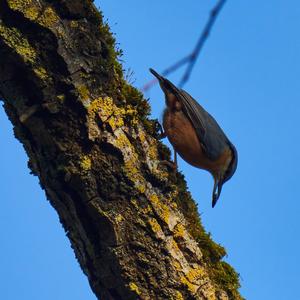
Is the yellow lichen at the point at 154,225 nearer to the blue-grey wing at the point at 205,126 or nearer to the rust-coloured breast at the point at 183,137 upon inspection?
the rust-coloured breast at the point at 183,137

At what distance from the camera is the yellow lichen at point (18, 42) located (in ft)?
9.23

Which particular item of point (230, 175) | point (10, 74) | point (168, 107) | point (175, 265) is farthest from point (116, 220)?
point (230, 175)

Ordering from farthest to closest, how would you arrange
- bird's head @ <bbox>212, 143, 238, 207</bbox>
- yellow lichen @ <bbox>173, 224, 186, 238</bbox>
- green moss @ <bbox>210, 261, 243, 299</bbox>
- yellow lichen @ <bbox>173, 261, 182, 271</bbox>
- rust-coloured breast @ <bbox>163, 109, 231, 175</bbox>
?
bird's head @ <bbox>212, 143, 238, 207</bbox> → rust-coloured breast @ <bbox>163, 109, 231, 175</bbox> → green moss @ <bbox>210, 261, 243, 299</bbox> → yellow lichen @ <bbox>173, 224, 186, 238</bbox> → yellow lichen @ <bbox>173, 261, 182, 271</bbox>

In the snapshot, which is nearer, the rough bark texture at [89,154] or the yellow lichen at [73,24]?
the rough bark texture at [89,154]

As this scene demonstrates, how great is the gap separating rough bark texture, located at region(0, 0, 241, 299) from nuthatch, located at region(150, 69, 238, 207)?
7.67 feet

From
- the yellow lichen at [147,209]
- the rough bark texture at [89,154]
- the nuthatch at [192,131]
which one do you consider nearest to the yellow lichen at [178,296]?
the rough bark texture at [89,154]

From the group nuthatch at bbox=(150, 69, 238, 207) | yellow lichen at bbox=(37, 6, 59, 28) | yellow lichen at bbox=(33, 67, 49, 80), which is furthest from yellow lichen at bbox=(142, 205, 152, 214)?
nuthatch at bbox=(150, 69, 238, 207)

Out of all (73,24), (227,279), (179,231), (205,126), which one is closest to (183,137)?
(205,126)

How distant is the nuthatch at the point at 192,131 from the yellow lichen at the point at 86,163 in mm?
2510

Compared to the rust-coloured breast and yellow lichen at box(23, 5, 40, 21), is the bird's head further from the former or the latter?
yellow lichen at box(23, 5, 40, 21)

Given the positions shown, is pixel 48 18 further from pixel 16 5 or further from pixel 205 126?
pixel 205 126

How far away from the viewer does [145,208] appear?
9.88 feet

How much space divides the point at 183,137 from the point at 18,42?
2967 millimetres

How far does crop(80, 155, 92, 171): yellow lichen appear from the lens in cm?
288
